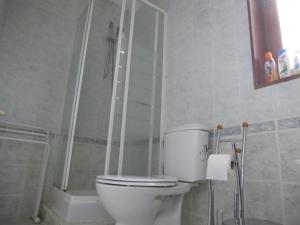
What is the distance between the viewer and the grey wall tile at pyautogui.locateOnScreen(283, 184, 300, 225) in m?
1.01

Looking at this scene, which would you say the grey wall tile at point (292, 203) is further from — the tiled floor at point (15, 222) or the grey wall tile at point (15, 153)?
the grey wall tile at point (15, 153)

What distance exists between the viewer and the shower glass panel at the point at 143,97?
1618mm

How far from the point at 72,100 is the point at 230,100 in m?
1.33

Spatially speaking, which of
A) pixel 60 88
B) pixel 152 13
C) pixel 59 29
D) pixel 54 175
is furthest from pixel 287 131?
pixel 59 29

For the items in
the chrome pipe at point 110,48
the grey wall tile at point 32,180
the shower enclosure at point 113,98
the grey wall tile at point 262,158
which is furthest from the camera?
the chrome pipe at point 110,48

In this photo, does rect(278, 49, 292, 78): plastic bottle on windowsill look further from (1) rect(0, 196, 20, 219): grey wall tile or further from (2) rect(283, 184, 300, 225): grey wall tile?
(1) rect(0, 196, 20, 219): grey wall tile

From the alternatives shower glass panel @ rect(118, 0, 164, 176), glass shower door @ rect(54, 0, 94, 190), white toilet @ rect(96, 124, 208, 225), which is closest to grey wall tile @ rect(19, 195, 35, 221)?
glass shower door @ rect(54, 0, 94, 190)

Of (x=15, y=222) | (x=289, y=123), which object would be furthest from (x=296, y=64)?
(x=15, y=222)

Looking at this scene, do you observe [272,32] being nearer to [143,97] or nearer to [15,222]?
[143,97]

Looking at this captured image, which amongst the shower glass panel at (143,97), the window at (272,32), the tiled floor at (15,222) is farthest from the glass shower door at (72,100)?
the window at (272,32)

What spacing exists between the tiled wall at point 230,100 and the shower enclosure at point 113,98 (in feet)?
0.65

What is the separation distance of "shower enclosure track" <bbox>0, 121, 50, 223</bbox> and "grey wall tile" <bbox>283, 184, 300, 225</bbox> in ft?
5.36

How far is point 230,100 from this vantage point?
1.41 metres

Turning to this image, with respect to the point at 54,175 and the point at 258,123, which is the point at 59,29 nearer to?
the point at 54,175
